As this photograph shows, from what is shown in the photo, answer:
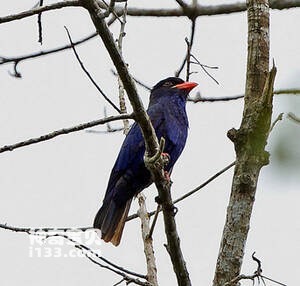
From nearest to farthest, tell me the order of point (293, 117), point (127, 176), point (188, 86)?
point (293, 117) < point (127, 176) < point (188, 86)

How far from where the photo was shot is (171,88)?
5.00m

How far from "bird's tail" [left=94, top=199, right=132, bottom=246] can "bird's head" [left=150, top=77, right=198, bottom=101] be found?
116 cm

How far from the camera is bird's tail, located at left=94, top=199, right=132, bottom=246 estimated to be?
4.07 metres

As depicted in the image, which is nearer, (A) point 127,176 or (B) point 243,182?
(B) point 243,182

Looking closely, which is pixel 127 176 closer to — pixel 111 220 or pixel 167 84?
pixel 111 220

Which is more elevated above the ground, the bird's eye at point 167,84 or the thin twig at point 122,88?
the bird's eye at point 167,84

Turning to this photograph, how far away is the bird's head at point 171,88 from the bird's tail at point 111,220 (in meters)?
1.16

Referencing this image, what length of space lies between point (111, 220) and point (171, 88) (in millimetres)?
1419

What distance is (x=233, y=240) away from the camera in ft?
7.44

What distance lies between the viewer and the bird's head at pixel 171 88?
4918 millimetres

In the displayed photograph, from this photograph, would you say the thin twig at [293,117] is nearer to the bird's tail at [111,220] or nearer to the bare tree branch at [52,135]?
the bare tree branch at [52,135]

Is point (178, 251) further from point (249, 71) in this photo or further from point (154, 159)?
point (249, 71)

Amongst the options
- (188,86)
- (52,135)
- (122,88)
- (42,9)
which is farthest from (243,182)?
(188,86)

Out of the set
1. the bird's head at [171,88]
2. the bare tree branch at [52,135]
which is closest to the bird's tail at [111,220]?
the bird's head at [171,88]
